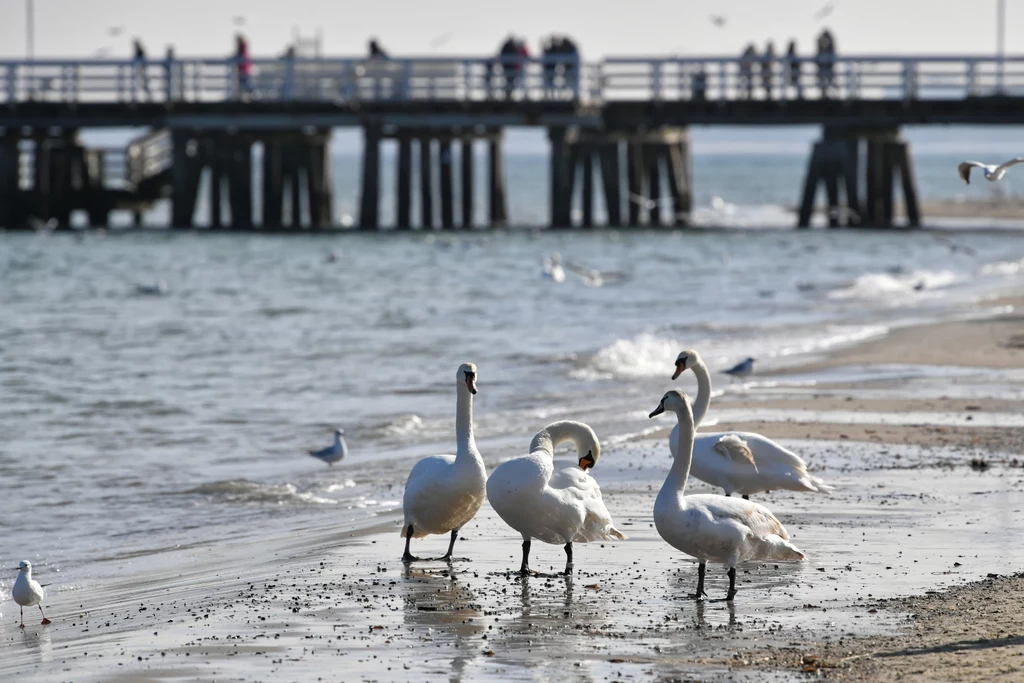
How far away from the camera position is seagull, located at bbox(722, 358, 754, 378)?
46.3 ft

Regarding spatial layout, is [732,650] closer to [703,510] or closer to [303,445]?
[703,510]

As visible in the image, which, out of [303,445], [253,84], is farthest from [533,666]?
[253,84]

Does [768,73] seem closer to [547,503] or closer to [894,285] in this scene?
[894,285]

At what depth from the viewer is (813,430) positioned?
11195 millimetres

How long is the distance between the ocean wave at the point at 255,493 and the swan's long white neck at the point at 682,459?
3.06m

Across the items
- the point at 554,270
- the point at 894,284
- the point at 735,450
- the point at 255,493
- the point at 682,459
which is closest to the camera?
the point at 682,459

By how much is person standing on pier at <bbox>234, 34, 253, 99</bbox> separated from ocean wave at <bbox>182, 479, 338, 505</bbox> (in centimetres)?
2772

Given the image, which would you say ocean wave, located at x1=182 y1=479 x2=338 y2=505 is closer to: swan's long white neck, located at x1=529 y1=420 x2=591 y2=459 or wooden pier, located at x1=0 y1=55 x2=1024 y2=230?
swan's long white neck, located at x1=529 y1=420 x2=591 y2=459

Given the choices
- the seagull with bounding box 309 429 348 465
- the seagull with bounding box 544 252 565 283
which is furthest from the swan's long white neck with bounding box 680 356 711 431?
the seagull with bounding box 544 252 565 283

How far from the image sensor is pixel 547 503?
738 cm

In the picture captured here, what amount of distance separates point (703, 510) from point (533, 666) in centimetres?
134

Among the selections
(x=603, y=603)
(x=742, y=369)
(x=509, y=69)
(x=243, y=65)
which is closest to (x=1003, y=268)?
(x=509, y=69)

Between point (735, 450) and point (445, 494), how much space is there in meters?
1.57

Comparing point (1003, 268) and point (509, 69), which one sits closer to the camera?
point (1003, 268)
